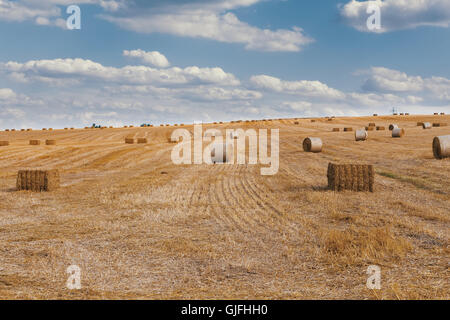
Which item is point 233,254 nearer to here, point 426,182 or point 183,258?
point 183,258

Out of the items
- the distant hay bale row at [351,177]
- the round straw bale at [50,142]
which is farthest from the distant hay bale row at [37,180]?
the round straw bale at [50,142]

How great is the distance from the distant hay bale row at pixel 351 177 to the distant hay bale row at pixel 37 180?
38.8ft

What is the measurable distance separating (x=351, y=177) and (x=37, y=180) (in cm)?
1312

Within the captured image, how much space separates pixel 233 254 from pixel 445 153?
1930 cm

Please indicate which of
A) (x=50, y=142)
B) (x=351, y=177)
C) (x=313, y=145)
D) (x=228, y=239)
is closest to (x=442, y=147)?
(x=351, y=177)

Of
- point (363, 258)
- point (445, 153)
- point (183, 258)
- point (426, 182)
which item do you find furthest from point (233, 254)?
point (445, 153)

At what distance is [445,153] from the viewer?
77.2 feet

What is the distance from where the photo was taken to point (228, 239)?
9.86 meters

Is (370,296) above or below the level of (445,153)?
below

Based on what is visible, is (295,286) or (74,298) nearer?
(74,298)

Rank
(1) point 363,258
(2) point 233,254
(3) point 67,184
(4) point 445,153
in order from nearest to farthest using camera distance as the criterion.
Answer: (1) point 363,258 < (2) point 233,254 < (3) point 67,184 < (4) point 445,153

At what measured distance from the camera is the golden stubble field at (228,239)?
276 inches

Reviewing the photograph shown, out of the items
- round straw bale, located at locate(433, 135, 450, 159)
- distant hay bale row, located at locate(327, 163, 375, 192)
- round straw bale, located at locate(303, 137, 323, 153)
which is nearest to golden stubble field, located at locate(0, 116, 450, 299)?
distant hay bale row, located at locate(327, 163, 375, 192)

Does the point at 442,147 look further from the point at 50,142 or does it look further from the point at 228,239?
the point at 50,142
